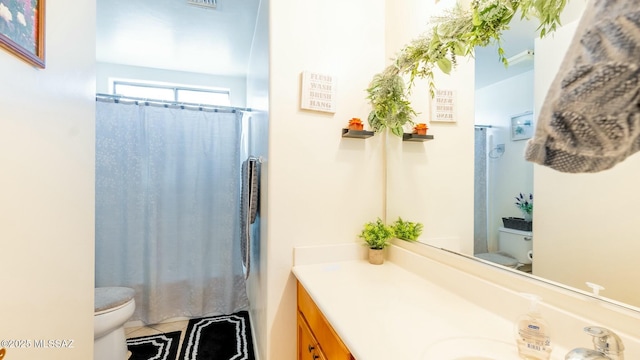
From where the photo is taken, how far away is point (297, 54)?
1383 mm

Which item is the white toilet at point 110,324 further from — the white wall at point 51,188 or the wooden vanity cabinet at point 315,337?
the wooden vanity cabinet at point 315,337

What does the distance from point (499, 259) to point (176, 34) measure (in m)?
2.82

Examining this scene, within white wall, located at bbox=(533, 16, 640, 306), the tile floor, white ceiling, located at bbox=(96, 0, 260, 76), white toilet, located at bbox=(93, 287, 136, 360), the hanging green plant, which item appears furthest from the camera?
the tile floor

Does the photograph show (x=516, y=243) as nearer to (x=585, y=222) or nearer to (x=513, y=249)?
(x=513, y=249)

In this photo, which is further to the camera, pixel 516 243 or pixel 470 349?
pixel 516 243

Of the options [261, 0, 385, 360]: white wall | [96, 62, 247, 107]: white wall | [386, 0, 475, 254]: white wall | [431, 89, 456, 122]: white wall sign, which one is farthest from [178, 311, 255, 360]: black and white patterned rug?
[96, 62, 247, 107]: white wall

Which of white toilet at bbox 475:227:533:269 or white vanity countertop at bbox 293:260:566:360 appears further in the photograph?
white toilet at bbox 475:227:533:269

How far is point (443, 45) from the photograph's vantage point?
1045mm

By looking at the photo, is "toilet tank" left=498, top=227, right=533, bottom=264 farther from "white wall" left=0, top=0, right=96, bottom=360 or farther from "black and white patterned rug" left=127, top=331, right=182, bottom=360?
"black and white patterned rug" left=127, top=331, right=182, bottom=360

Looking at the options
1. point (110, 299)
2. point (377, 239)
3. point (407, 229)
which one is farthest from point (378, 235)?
point (110, 299)

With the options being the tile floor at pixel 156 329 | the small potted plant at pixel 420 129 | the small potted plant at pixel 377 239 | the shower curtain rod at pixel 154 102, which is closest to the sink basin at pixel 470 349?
the small potted plant at pixel 377 239

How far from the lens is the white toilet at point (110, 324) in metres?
1.56

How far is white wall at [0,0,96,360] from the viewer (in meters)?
0.71

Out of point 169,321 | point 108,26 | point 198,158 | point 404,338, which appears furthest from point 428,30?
point 169,321
